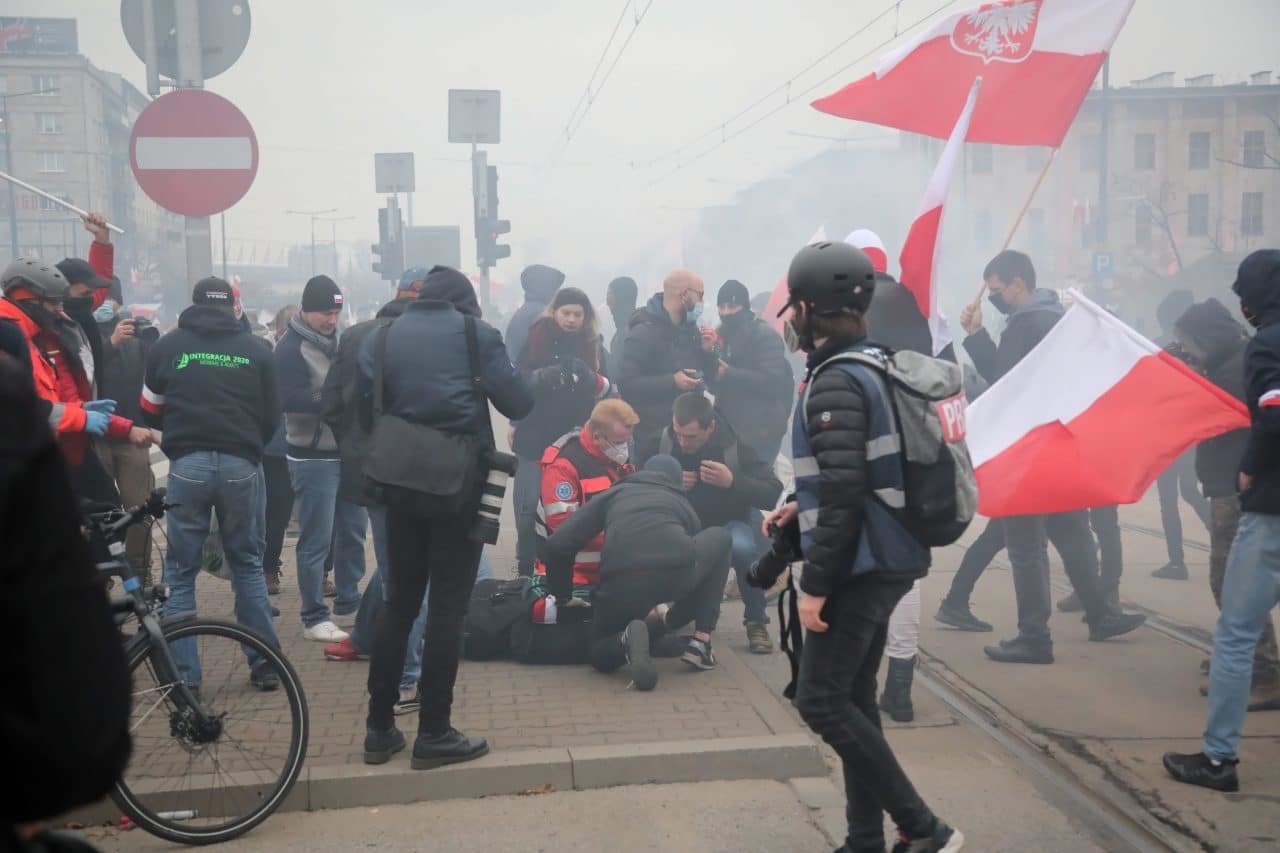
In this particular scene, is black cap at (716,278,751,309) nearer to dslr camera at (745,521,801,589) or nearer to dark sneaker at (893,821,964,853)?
dslr camera at (745,521,801,589)

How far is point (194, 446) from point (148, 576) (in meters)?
0.63

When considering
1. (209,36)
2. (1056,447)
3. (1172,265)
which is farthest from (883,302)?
(1172,265)

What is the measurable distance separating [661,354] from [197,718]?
457 cm

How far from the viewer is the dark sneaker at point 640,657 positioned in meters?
5.86

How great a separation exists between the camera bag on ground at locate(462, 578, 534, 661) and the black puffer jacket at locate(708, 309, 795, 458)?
2826 mm

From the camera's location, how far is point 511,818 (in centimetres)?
450

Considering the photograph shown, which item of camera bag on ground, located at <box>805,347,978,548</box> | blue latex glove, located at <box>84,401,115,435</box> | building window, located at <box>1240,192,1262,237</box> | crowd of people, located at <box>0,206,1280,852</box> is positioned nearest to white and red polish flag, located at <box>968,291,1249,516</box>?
crowd of people, located at <box>0,206,1280,852</box>

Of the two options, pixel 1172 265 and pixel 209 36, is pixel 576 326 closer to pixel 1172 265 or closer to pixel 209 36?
pixel 209 36

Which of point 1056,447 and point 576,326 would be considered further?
point 576,326

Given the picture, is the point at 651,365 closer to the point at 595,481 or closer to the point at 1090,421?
the point at 595,481

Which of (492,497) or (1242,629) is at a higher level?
(492,497)

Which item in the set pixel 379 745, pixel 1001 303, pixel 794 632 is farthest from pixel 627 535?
pixel 1001 303

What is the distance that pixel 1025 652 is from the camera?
21.7ft

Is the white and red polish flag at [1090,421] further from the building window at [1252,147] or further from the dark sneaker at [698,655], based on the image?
the building window at [1252,147]
